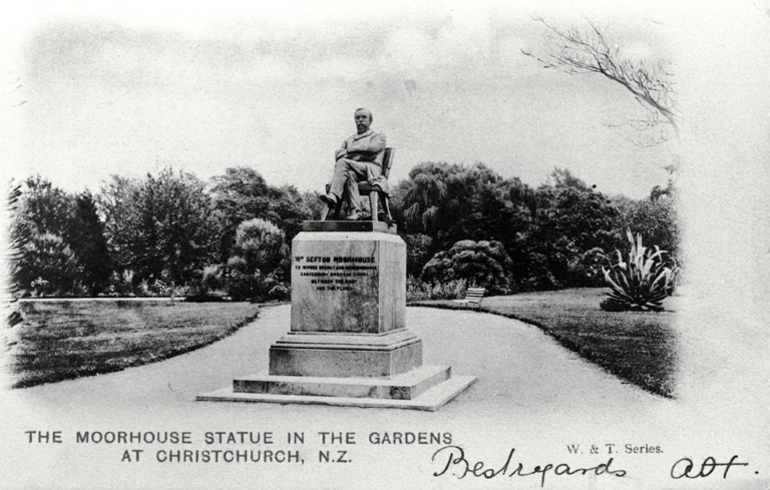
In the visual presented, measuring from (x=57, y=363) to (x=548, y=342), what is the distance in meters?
7.28

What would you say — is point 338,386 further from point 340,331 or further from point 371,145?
point 371,145

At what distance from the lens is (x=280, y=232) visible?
52.6 ft

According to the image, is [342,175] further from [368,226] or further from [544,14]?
[544,14]

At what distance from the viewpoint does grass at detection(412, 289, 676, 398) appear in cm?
928

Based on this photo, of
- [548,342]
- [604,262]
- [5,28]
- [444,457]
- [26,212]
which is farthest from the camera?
[604,262]

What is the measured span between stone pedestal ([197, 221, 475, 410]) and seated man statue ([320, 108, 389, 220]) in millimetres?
500

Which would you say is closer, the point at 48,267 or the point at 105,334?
the point at 48,267

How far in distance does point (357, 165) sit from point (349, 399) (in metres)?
2.93

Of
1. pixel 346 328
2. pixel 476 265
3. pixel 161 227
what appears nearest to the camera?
pixel 346 328

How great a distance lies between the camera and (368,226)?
876 centimetres

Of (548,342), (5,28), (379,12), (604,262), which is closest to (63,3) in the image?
(5,28)
